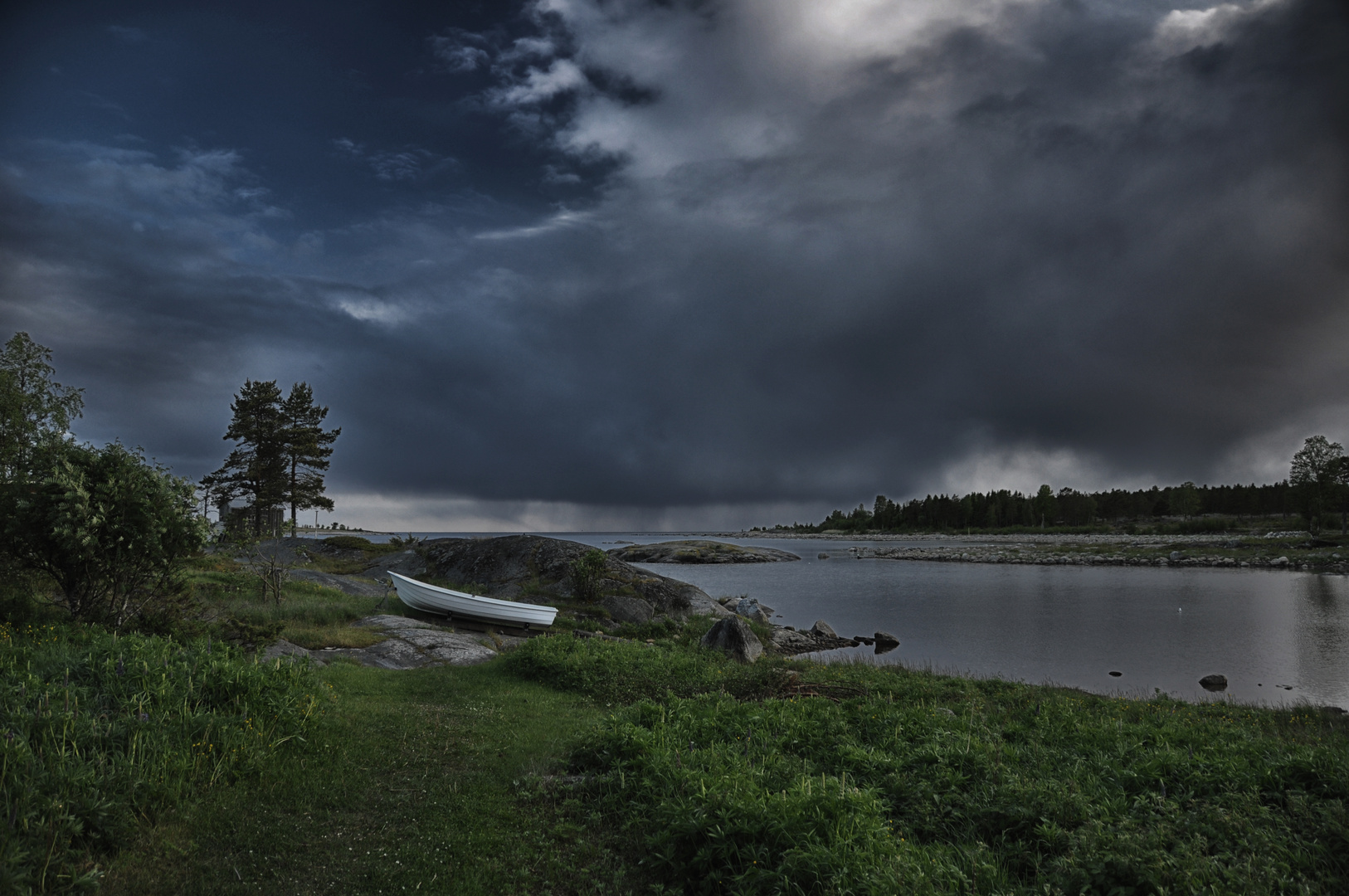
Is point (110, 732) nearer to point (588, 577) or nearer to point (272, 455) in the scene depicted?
point (588, 577)

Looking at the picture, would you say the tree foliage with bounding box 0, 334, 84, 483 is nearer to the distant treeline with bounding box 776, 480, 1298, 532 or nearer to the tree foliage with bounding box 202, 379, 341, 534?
the tree foliage with bounding box 202, 379, 341, 534

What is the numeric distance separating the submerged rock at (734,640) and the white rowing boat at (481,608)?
6.22 m

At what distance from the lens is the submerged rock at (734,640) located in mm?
18427

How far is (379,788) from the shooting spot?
721 centimetres

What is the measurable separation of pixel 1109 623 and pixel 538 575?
27.3m

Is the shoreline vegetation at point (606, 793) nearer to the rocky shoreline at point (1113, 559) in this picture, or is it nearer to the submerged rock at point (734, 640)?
the submerged rock at point (734, 640)

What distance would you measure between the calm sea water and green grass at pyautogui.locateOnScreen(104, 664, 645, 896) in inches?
636

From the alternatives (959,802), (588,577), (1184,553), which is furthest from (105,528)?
(1184,553)

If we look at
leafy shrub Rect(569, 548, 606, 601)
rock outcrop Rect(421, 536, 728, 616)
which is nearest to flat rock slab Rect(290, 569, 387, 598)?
rock outcrop Rect(421, 536, 728, 616)

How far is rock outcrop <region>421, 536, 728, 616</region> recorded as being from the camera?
28.6 meters

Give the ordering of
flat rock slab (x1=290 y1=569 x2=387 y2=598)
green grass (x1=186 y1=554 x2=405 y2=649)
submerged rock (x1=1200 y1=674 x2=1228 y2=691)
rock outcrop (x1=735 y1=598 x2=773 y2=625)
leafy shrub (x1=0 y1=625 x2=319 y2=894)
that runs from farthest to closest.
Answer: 1. rock outcrop (x1=735 y1=598 x2=773 y2=625)
2. flat rock slab (x1=290 y1=569 x2=387 y2=598)
3. submerged rock (x1=1200 y1=674 x2=1228 y2=691)
4. green grass (x1=186 y1=554 x2=405 y2=649)
5. leafy shrub (x1=0 y1=625 x2=319 y2=894)

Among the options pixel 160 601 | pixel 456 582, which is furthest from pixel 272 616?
pixel 456 582

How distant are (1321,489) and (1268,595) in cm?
5985

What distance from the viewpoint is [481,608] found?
22016 mm
